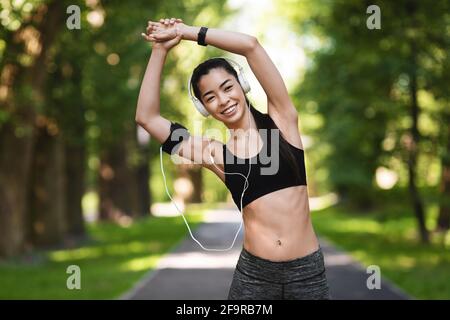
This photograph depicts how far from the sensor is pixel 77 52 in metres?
17.9

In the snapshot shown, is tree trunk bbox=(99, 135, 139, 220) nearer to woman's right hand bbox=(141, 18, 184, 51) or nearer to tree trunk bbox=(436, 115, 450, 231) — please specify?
tree trunk bbox=(436, 115, 450, 231)

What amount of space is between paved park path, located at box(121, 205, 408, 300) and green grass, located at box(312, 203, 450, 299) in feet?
1.42

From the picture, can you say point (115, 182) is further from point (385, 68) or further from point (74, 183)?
point (385, 68)

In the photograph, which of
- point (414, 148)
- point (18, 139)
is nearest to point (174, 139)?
point (18, 139)

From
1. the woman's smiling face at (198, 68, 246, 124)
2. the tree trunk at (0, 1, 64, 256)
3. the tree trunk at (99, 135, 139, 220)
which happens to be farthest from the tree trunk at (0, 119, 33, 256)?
the tree trunk at (99, 135, 139, 220)

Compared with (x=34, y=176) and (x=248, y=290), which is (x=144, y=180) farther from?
(x=248, y=290)

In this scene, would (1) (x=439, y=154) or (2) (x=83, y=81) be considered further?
(2) (x=83, y=81)

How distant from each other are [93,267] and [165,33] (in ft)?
41.5

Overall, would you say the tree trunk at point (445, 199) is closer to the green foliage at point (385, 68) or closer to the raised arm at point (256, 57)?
the green foliage at point (385, 68)

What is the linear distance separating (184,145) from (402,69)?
12.9m

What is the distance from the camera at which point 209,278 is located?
43.0ft

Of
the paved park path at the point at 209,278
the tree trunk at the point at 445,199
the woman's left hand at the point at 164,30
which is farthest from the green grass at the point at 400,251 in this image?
the woman's left hand at the point at 164,30

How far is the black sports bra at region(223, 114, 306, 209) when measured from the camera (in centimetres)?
367

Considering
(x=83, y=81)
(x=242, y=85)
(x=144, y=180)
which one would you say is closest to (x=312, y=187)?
(x=144, y=180)
